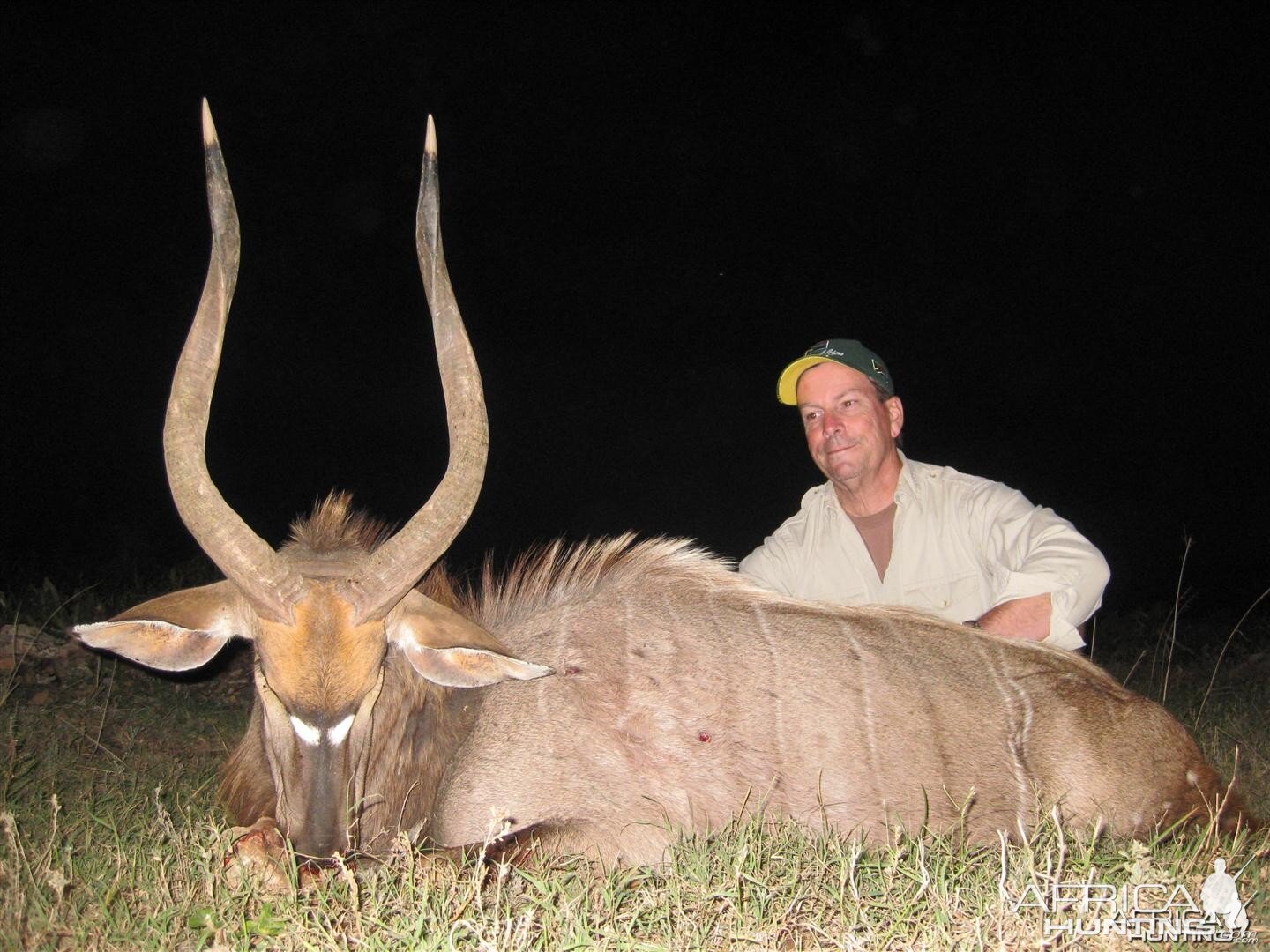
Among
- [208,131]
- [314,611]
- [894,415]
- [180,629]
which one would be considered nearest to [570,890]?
[314,611]

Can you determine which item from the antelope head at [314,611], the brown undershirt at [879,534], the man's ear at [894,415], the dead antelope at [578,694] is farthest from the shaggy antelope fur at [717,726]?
the man's ear at [894,415]

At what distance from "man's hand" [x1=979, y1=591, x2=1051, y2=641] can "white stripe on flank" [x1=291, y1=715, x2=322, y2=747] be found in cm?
190

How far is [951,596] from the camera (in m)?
3.61

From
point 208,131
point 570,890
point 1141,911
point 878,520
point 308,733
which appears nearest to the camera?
point 1141,911

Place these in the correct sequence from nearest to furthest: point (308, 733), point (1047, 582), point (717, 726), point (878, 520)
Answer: point (308, 733) → point (717, 726) → point (1047, 582) → point (878, 520)

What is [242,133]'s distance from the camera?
18094mm

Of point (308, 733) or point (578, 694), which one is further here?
point (578, 694)

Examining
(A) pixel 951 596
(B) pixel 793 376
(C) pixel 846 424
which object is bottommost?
(A) pixel 951 596

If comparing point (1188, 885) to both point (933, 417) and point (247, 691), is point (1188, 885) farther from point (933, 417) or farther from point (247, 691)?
point (933, 417)

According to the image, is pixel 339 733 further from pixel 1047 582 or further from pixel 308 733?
pixel 1047 582

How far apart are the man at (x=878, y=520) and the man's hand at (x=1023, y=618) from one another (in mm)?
39

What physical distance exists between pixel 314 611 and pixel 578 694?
27.1 inches

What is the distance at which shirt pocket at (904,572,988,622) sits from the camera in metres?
3.58

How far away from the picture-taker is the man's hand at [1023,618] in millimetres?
3195
